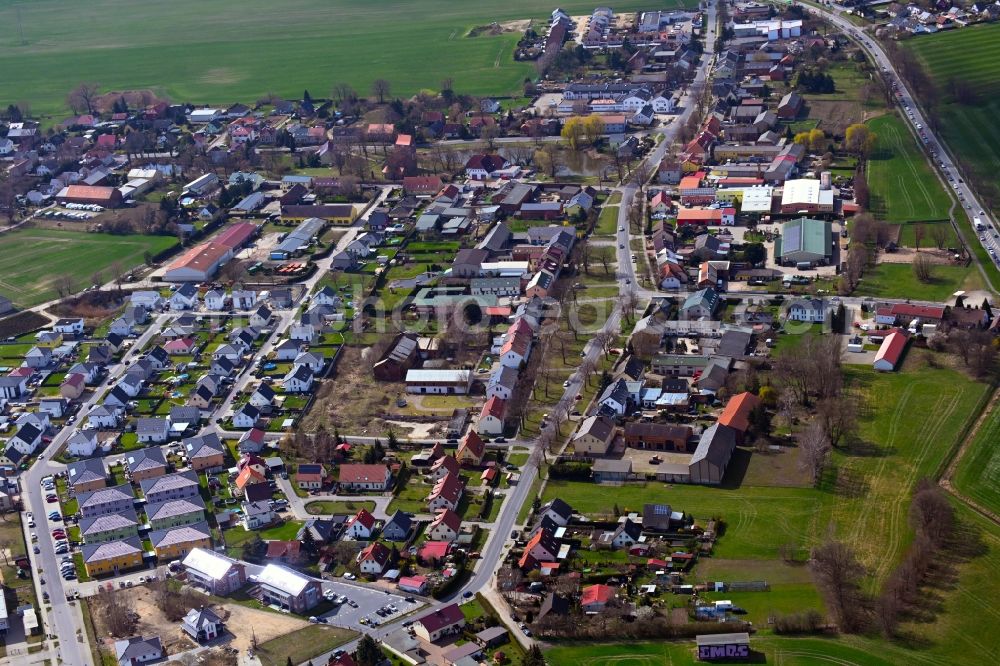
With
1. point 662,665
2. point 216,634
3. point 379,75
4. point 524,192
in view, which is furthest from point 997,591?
point 379,75

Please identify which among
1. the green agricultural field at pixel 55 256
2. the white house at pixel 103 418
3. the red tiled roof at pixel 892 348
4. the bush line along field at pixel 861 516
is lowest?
the green agricultural field at pixel 55 256

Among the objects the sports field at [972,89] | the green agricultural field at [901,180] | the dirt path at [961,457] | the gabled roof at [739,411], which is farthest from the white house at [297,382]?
the sports field at [972,89]

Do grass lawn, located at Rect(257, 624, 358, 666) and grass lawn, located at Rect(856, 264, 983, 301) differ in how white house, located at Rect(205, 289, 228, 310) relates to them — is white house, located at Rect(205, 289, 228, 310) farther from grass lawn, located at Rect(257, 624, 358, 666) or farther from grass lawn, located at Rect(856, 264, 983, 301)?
grass lawn, located at Rect(856, 264, 983, 301)

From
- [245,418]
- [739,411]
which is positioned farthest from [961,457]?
[245,418]

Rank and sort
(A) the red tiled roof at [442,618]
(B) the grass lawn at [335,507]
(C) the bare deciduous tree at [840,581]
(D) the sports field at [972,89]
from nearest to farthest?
(C) the bare deciduous tree at [840,581], (A) the red tiled roof at [442,618], (B) the grass lawn at [335,507], (D) the sports field at [972,89]

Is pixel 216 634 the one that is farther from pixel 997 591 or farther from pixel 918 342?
pixel 918 342

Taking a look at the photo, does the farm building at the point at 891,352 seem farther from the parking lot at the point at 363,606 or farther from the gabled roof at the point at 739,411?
the parking lot at the point at 363,606
